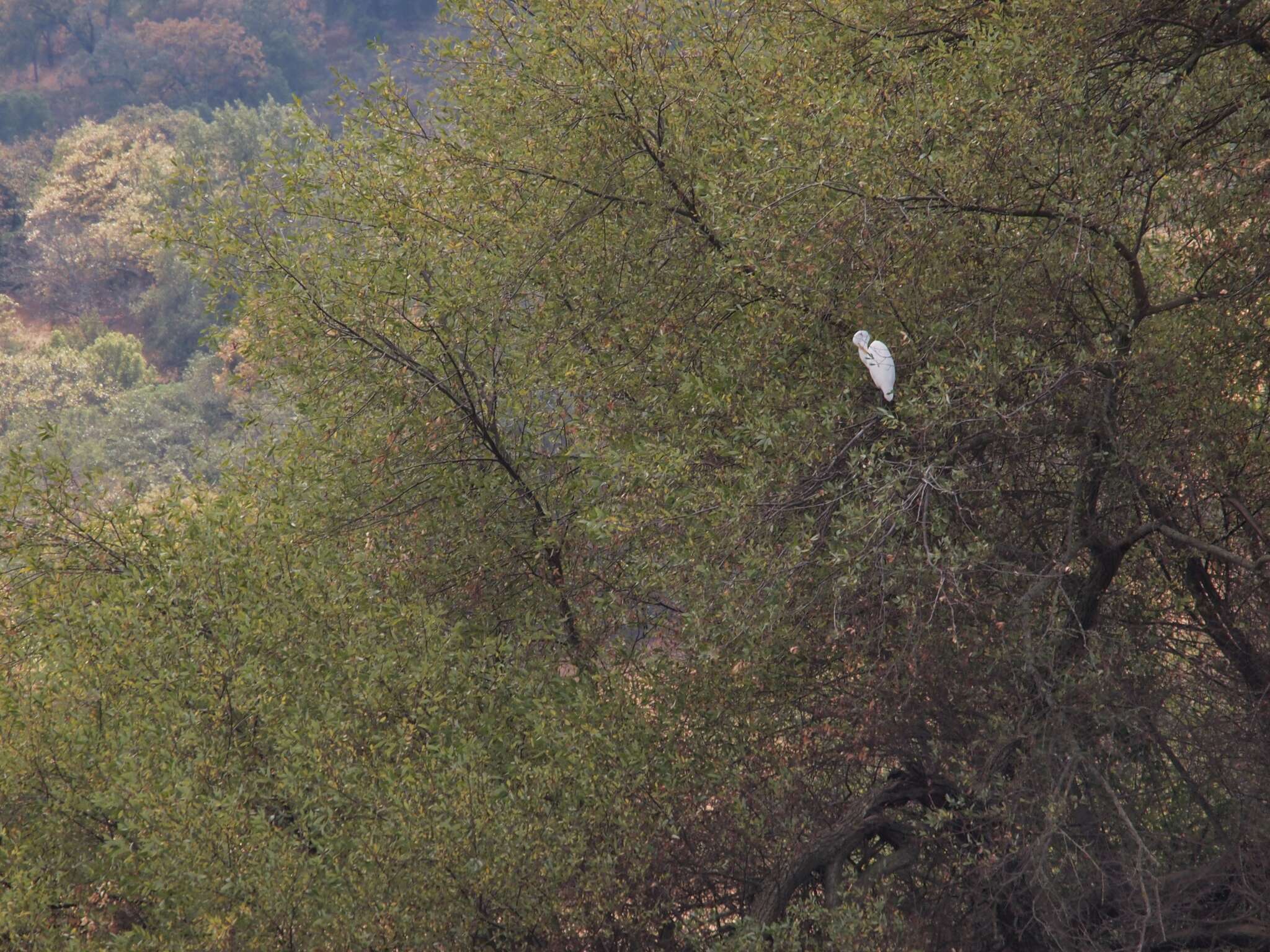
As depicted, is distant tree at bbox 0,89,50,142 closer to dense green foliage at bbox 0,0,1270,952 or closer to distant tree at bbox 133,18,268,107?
distant tree at bbox 133,18,268,107

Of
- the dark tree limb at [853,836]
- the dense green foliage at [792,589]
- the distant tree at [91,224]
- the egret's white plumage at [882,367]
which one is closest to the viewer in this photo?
the egret's white plumage at [882,367]

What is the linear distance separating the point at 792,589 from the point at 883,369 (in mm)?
1232

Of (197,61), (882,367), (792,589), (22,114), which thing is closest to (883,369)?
(882,367)

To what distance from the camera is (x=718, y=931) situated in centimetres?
738

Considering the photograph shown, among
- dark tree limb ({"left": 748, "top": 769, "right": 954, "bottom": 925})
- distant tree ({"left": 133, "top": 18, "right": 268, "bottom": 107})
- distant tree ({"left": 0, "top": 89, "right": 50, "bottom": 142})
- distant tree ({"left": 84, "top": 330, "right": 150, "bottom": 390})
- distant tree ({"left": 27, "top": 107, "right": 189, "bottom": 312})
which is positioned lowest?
dark tree limb ({"left": 748, "top": 769, "right": 954, "bottom": 925})

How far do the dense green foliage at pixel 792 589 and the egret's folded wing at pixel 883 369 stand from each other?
0.18 metres

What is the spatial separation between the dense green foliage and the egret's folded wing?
0.60 ft

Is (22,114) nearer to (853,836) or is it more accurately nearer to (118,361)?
(118,361)

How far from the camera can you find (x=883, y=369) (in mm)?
6289

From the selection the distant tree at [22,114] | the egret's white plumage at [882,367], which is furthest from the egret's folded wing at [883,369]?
the distant tree at [22,114]

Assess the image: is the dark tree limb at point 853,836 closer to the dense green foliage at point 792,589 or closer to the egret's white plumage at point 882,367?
the dense green foliage at point 792,589

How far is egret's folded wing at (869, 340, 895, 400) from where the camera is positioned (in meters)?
6.27

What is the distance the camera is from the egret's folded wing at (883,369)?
6.27 meters

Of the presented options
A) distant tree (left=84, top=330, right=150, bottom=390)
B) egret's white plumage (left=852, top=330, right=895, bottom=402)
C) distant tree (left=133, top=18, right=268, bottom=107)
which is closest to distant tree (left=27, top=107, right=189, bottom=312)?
distant tree (left=84, top=330, right=150, bottom=390)
